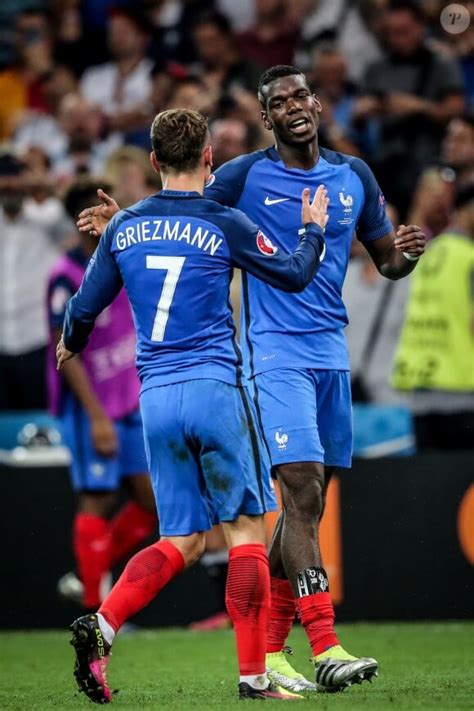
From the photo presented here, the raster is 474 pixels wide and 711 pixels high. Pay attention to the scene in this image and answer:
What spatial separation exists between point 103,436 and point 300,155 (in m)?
3.19

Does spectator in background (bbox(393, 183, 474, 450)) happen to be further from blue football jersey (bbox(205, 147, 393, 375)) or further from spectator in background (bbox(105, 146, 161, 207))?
blue football jersey (bbox(205, 147, 393, 375))

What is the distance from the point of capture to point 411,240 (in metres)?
6.29

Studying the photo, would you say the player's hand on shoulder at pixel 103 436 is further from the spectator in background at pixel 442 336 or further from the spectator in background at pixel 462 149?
the spectator in background at pixel 462 149

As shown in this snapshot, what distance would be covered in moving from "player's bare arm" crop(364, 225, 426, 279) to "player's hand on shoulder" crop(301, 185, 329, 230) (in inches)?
17.0

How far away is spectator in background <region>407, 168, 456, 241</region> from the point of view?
Answer: 35.8 feet

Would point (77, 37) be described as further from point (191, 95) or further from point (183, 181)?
point (183, 181)

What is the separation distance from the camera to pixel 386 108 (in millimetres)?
12742

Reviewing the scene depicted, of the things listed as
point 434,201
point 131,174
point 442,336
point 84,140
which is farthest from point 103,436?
point 84,140

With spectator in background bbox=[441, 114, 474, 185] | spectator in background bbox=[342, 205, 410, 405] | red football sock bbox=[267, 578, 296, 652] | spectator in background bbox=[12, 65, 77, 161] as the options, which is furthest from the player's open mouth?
spectator in background bbox=[12, 65, 77, 161]

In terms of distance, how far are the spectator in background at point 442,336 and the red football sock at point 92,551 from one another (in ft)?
8.11

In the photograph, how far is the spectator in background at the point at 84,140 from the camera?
521 inches

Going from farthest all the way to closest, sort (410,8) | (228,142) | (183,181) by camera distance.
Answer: (410,8) < (228,142) < (183,181)

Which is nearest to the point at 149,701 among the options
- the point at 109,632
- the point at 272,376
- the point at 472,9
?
the point at 109,632

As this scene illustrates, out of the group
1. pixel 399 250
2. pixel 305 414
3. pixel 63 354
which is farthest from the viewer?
pixel 399 250
